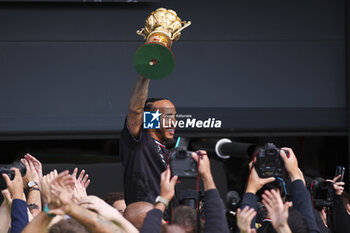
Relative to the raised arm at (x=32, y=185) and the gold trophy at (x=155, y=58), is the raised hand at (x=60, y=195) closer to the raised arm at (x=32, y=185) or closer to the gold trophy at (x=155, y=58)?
the raised arm at (x=32, y=185)

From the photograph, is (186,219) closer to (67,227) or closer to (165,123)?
(67,227)

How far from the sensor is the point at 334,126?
7.02 meters

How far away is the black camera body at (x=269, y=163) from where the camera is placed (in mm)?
3445

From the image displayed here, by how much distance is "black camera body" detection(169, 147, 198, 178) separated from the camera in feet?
10.8

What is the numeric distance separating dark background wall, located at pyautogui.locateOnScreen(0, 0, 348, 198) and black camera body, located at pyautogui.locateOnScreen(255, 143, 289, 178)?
341 cm

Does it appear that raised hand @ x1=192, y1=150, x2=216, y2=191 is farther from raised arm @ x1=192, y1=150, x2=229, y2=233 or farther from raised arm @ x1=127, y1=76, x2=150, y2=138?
raised arm @ x1=127, y1=76, x2=150, y2=138

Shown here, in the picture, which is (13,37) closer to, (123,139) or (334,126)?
(123,139)

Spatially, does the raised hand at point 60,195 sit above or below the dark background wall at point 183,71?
below

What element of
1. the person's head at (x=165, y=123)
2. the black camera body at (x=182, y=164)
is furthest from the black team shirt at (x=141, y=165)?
the black camera body at (x=182, y=164)

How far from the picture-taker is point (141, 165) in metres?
4.18

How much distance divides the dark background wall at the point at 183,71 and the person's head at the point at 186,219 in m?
3.62

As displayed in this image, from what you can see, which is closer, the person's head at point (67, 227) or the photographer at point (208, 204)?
the person's head at point (67, 227)

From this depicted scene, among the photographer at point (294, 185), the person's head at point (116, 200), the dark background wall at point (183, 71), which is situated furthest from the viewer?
the dark background wall at point (183, 71)

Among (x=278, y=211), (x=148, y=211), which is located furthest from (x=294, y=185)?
(x=148, y=211)
